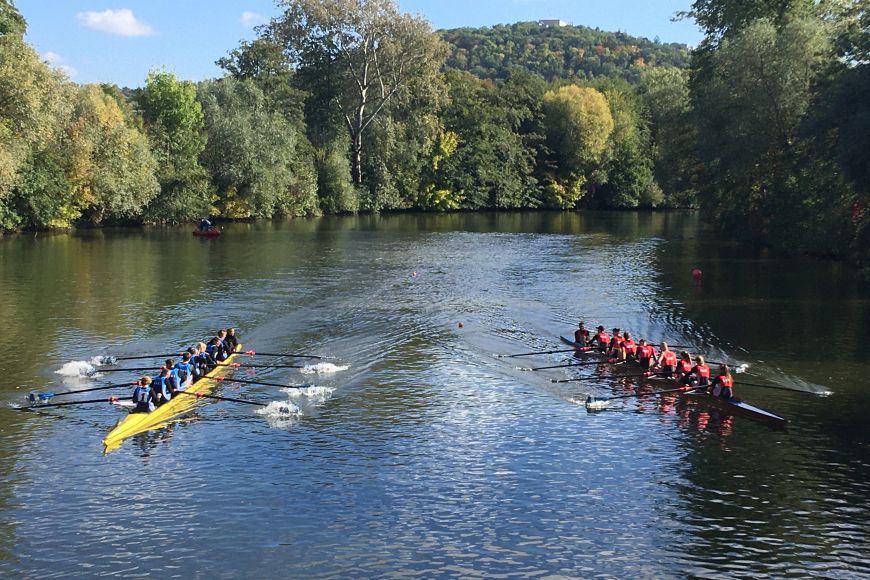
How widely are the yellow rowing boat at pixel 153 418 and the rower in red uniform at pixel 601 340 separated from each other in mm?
12608

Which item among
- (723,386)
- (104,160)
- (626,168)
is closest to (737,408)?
(723,386)

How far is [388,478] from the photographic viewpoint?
701 inches

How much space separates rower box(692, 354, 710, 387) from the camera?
77.5 feet

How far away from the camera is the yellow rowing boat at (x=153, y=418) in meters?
19.6

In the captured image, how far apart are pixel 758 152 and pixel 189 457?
146ft

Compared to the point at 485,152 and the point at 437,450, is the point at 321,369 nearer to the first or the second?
the point at 437,450

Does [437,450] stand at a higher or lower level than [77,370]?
lower

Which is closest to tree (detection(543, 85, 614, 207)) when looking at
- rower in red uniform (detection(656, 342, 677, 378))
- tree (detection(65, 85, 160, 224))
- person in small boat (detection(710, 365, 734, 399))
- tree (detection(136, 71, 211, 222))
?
tree (detection(136, 71, 211, 222))

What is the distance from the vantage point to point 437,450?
1948cm

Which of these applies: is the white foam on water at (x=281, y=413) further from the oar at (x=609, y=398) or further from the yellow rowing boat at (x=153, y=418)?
the oar at (x=609, y=398)

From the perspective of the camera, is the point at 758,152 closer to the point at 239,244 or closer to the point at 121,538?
the point at 239,244

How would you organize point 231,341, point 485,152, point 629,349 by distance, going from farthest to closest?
point 485,152, point 231,341, point 629,349

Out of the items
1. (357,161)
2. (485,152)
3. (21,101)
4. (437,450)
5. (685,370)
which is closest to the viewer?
(437,450)

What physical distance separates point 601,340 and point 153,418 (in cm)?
1482
